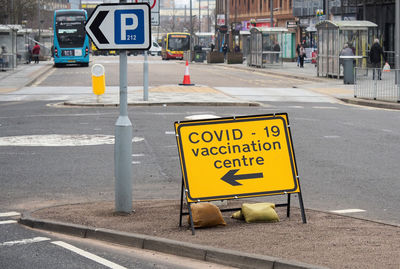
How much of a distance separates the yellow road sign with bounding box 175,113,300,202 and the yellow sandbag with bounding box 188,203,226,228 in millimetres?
115

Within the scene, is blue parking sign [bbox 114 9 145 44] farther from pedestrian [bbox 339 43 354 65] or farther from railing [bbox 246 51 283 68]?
railing [bbox 246 51 283 68]

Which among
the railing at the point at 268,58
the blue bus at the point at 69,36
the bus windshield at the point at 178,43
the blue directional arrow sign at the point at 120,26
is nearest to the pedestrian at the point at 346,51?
the railing at the point at 268,58

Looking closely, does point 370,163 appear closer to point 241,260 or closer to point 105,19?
point 105,19

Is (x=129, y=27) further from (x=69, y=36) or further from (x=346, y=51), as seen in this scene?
(x=69, y=36)

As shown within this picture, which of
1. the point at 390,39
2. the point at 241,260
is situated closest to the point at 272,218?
the point at 241,260

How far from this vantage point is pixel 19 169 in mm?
12539

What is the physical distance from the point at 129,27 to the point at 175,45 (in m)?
79.9

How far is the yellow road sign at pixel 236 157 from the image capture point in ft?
26.4

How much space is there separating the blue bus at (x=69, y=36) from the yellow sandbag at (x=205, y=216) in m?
48.9

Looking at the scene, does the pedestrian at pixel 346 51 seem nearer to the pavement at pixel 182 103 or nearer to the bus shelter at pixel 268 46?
the pavement at pixel 182 103

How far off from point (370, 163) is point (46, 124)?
28.5 ft

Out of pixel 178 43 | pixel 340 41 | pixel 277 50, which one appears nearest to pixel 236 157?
pixel 340 41

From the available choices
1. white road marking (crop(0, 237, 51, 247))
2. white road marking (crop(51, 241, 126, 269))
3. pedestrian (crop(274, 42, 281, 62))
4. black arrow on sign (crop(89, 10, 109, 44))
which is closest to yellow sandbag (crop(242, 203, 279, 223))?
white road marking (crop(51, 241, 126, 269))

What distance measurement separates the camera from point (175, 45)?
88.0 meters
